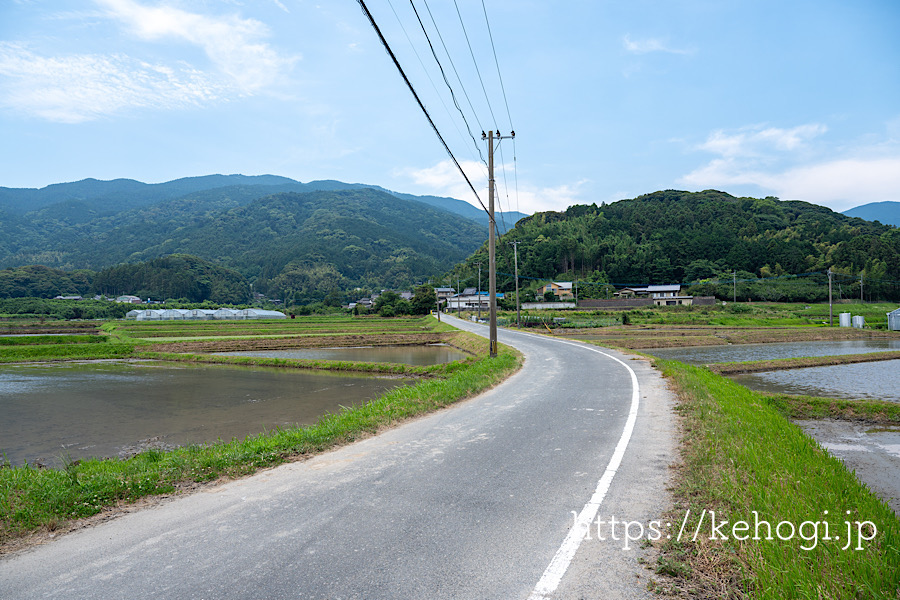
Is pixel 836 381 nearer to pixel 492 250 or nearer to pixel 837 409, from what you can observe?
pixel 837 409

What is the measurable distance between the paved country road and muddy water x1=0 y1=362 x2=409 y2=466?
7310 millimetres

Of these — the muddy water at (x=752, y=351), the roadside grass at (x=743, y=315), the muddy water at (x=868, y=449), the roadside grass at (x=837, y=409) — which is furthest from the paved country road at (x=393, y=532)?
the roadside grass at (x=743, y=315)

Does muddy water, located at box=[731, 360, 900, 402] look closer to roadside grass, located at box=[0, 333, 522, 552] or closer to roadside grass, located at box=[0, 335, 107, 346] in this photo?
roadside grass, located at box=[0, 333, 522, 552]

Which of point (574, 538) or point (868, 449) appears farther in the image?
point (868, 449)

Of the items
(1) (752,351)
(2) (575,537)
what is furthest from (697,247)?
(2) (575,537)

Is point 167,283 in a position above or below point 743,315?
above

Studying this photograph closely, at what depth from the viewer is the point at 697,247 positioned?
108 meters

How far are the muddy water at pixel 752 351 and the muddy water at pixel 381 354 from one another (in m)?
13.1

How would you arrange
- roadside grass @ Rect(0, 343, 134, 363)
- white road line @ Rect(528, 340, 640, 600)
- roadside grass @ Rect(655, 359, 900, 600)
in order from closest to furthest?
roadside grass @ Rect(655, 359, 900, 600) → white road line @ Rect(528, 340, 640, 600) → roadside grass @ Rect(0, 343, 134, 363)

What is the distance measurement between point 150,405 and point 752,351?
33337 mm

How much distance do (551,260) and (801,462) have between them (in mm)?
110782

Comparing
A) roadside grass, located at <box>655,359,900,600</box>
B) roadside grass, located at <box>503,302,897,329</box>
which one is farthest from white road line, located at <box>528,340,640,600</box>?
roadside grass, located at <box>503,302,897,329</box>

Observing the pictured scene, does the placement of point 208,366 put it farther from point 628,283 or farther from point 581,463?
point 628,283

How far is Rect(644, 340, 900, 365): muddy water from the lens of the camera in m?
28.0
